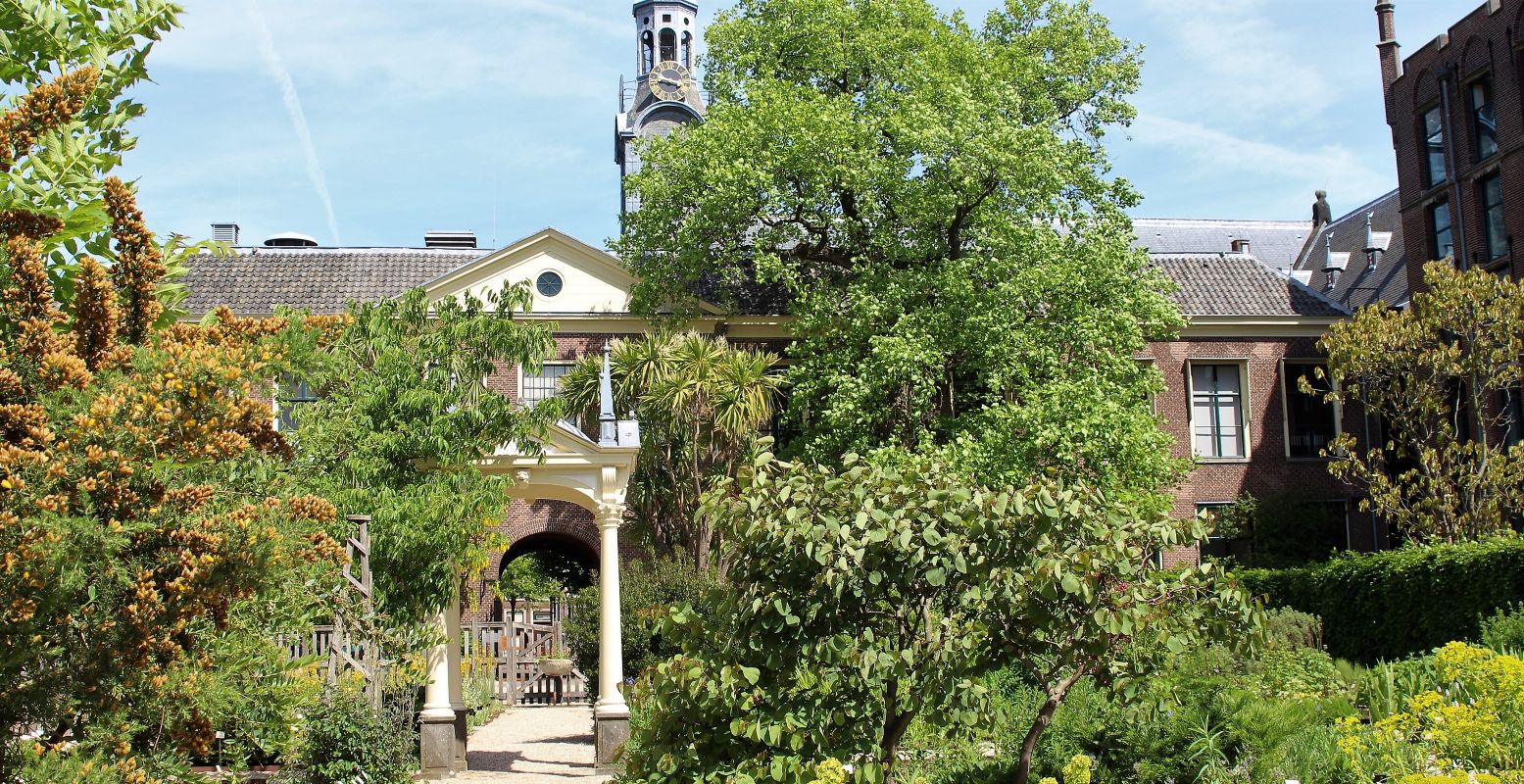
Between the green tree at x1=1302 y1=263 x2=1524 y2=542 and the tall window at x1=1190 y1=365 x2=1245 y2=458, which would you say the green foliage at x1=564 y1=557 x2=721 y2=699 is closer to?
the green tree at x1=1302 y1=263 x2=1524 y2=542

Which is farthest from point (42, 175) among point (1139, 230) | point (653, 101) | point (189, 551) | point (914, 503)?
point (653, 101)

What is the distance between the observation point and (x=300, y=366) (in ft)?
46.6

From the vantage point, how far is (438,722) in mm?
16672

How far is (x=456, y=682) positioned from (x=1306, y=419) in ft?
75.8

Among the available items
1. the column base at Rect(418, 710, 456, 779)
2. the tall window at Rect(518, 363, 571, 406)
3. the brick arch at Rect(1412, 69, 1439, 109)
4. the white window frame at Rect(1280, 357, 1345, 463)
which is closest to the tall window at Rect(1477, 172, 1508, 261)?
the brick arch at Rect(1412, 69, 1439, 109)

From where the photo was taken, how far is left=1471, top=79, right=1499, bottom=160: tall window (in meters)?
29.8

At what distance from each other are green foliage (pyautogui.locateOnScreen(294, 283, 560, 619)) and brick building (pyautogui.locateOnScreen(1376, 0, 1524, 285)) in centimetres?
2169

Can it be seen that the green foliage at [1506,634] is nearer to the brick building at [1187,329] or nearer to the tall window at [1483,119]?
the brick building at [1187,329]

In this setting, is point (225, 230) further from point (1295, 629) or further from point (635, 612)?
point (1295, 629)

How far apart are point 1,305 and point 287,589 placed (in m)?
2.96

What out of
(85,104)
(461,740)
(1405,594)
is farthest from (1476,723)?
(1405,594)

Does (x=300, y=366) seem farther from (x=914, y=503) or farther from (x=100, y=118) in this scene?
(x=914, y=503)

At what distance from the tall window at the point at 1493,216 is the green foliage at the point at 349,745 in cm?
2510

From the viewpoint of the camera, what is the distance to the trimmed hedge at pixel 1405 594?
776 inches
